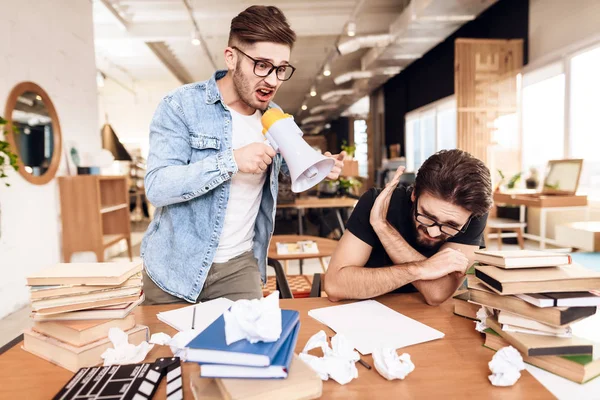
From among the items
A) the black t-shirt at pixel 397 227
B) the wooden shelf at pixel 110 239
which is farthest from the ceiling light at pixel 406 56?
the black t-shirt at pixel 397 227

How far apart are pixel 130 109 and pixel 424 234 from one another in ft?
31.1

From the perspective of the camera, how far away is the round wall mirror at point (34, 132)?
3.51 m

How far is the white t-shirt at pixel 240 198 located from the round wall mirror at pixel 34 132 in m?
2.80

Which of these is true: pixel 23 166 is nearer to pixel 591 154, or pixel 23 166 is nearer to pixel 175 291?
pixel 175 291

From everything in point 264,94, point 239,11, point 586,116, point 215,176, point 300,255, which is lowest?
point 300,255

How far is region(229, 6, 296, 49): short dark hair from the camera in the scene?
1.28m

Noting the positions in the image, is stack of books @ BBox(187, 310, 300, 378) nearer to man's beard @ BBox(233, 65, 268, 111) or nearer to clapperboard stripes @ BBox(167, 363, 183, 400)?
clapperboard stripes @ BBox(167, 363, 183, 400)

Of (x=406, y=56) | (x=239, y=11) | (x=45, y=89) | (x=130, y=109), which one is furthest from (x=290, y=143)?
(x=130, y=109)

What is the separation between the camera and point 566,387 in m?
0.80

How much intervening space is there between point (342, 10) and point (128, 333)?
672 cm

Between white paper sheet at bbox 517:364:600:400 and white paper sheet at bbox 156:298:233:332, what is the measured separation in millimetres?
724

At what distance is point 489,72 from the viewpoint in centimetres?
573

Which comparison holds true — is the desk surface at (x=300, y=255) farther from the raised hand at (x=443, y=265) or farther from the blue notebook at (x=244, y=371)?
the blue notebook at (x=244, y=371)

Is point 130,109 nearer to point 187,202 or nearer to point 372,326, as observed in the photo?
point 187,202
